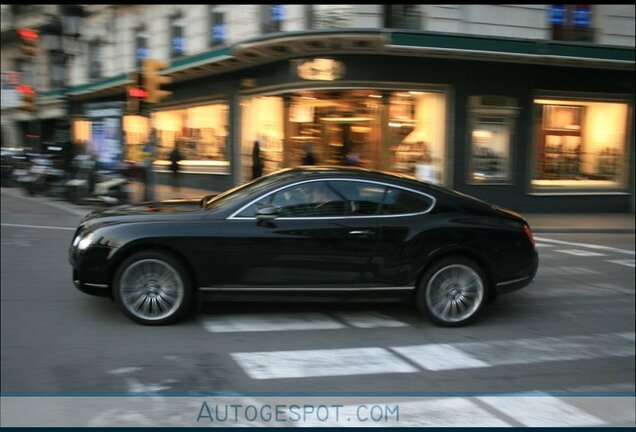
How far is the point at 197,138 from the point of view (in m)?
20.0

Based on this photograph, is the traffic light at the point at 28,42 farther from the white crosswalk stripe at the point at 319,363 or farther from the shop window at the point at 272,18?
the white crosswalk stripe at the point at 319,363

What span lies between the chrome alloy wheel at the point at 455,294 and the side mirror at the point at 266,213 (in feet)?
5.73

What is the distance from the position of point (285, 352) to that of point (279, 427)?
164cm

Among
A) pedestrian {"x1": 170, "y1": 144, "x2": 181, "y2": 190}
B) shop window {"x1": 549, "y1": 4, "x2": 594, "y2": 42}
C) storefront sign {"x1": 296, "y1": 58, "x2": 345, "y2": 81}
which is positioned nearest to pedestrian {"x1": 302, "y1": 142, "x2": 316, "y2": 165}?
storefront sign {"x1": 296, "y1": 58, "x2": 345, "y2": 81}

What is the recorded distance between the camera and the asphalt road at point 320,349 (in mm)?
4469

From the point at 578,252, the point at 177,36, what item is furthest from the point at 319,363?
the point at 177,36

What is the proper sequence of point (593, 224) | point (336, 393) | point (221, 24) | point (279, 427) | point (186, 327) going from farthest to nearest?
point (221, 24) < point (593, 224) < point (186, 327) < point (336, 393) < point (279, 427)

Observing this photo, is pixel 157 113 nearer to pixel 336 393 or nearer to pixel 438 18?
pixel 438 18

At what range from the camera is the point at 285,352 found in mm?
5184

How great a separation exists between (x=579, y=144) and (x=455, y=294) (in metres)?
14.3

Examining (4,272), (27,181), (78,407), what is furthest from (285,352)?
(27,181)

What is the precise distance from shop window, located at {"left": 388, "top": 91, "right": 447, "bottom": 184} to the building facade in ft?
0.10

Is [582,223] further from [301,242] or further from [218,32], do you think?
[218,32]

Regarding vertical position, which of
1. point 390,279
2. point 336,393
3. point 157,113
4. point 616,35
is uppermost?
point 616,35
